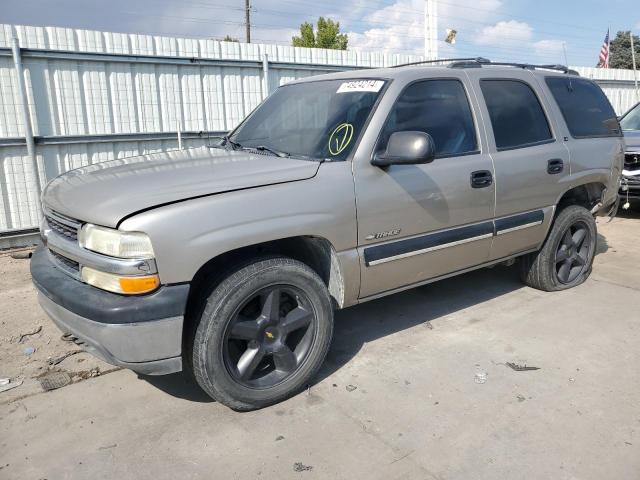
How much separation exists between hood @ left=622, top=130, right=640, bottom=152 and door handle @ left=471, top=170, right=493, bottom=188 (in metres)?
4.98

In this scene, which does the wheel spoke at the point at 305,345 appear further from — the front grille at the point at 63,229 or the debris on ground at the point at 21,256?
the debris on ground at the point at 21,256

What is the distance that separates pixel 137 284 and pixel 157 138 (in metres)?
5.37

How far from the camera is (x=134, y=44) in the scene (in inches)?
285

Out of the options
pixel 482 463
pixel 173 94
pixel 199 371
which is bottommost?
pixel 482 463

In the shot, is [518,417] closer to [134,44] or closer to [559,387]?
[559,387]

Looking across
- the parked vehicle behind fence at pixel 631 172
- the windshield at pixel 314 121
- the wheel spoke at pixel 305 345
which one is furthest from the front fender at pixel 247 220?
the parked vehicle behind fence at pixel 631 172

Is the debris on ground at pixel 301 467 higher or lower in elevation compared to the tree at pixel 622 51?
lower

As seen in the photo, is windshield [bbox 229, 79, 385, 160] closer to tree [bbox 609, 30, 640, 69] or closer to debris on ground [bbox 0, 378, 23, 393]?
debris on ground [bbox 0, 378, 23, 393]

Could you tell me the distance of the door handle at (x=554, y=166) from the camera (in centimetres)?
440

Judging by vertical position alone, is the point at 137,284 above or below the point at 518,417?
above

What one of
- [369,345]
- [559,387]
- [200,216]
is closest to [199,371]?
[200,216]

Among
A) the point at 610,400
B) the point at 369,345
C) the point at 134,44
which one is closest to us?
the point at 610,400

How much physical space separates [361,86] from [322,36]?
1157 inches

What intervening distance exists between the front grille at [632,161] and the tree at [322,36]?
2495 centimetres
